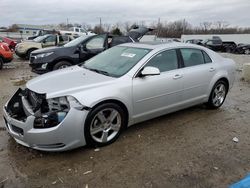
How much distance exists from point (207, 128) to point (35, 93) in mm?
3028

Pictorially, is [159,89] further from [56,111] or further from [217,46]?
[217,46]

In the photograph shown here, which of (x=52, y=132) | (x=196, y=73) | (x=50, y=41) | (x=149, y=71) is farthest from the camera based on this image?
(x=50, y=41)

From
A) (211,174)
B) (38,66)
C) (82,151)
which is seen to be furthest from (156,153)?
(38,66)

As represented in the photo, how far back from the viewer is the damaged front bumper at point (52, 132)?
3.11 m

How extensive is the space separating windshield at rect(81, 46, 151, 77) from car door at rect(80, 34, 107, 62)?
11.3 feet

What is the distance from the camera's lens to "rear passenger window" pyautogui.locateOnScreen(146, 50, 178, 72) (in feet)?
13.7

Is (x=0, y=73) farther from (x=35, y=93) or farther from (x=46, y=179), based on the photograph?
(x=46, y=179)

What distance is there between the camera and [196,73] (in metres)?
4.66

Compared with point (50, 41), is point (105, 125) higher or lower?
lower

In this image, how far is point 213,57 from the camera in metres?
5.18

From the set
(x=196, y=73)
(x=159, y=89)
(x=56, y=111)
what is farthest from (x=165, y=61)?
(x=56, y=111)

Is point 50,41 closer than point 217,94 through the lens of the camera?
No

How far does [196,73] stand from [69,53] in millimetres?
4712

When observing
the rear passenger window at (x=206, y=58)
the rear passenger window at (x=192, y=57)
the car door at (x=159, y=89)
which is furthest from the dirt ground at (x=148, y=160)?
the rear passenger window at (x=206, y=58)
